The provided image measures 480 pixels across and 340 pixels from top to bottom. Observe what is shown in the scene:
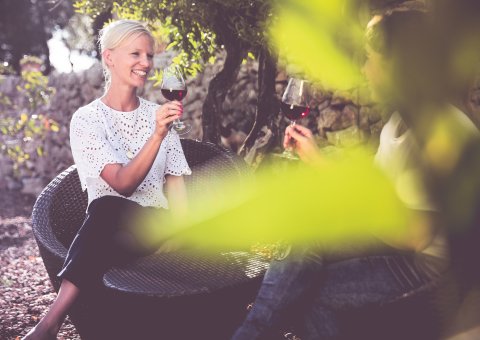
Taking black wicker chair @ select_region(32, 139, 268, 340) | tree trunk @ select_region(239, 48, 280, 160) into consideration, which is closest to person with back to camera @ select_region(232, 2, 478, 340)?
black wicker chair @ select_region(32, 139, 268, 340)

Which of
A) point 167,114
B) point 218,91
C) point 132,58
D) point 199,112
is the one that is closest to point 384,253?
point 167,114

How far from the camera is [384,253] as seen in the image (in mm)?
2244

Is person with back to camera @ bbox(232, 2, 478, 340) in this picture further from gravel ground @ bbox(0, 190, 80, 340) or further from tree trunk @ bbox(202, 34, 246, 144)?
tree trunk @ bbox(202, 34, 246, 144)

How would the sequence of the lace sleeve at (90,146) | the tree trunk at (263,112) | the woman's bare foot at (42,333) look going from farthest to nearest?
the tree trunk at (263,112) < the lace sleeve at (90,146) < the woman's bare foot at (42,333)

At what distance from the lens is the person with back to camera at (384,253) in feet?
6.23

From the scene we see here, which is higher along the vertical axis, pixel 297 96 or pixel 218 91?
pixel 218 91

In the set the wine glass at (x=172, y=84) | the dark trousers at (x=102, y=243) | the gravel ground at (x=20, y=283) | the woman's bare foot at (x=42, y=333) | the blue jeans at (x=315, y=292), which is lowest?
the gravel ground at (x=20, y=283)

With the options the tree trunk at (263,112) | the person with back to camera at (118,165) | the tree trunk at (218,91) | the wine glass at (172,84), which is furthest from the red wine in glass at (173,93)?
the tree trunk at (263,112)

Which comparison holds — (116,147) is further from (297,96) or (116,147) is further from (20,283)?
(20,283)

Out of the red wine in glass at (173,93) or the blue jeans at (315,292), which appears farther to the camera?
the red wine in glass at (173,93)

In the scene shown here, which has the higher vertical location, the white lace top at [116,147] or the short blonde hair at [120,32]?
the short blonde hair at [120,32]

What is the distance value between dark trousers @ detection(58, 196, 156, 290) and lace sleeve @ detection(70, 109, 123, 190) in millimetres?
171

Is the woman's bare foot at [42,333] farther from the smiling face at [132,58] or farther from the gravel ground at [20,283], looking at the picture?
the smiling face at [132,58]

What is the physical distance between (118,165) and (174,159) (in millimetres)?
508
